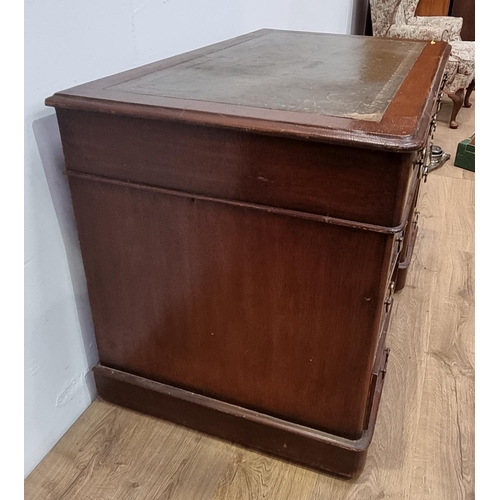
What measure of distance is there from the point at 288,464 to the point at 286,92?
2.66 ft

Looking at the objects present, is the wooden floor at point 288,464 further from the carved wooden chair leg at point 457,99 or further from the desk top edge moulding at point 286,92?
the carved wooden chair leg at point 457,99

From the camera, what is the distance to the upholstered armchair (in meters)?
3.47

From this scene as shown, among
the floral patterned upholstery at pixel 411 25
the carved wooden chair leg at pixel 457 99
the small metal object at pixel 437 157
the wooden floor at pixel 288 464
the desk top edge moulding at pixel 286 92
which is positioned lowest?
the wooden floor at pixel 288 464

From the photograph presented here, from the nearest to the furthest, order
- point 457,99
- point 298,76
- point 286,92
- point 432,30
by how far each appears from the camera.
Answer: point 286,92 < point 298,76 < point 457,99 < point 432,30

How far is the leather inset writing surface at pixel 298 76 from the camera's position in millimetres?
925

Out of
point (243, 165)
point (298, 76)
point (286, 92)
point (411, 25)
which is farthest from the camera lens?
point (411, 25)

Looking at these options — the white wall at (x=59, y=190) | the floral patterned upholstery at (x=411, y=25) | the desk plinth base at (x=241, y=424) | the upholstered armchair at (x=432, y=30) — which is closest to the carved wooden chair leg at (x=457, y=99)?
the upholstered armchair at (x=432, y=30)

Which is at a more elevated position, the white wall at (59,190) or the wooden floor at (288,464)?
the white wall at (59,190)

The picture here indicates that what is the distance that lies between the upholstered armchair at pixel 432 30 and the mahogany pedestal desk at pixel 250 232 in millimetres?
2506

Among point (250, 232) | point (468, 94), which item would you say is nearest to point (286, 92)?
point (250, 232)

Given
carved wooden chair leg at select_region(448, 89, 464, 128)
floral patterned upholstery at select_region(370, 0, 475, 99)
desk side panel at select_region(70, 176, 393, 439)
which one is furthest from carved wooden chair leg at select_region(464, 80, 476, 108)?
desk side panel at select_region(70, 176, 393, 439)

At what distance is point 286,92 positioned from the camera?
99cm

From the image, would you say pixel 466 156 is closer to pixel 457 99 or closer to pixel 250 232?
pixel 457 99

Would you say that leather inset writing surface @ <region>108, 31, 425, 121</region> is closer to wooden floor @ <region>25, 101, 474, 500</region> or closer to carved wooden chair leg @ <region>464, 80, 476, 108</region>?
wooden floor @ <region>25, 101, 474, 500</region>
